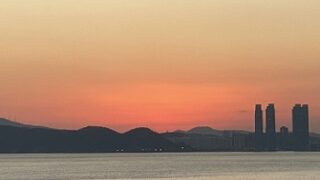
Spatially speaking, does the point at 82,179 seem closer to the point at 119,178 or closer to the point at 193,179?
the point at 119,178

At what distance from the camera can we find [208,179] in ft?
557

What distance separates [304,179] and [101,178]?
136ft

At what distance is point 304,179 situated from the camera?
540ft

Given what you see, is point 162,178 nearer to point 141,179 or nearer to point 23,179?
point 141,179

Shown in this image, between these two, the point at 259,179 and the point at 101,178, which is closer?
the point at 259,179

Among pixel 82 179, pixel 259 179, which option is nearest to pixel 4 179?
pixel 82 179

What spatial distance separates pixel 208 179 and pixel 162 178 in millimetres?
10658

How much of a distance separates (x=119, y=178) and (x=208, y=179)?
19509 mm

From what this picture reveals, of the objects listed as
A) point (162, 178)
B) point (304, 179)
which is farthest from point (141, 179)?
point (304, 179)

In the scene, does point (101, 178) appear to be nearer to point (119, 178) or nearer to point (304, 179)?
point (119, 178)

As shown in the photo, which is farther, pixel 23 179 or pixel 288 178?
pixel 23 179

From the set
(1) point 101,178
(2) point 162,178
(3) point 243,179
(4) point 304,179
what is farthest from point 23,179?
(4) point 304,179

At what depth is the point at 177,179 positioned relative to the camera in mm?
168625

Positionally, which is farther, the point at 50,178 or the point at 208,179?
the point at 50,178
